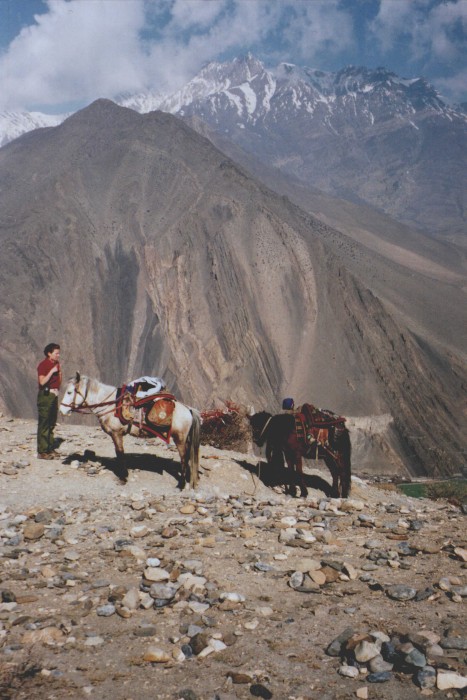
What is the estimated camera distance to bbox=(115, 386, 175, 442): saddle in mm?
10680

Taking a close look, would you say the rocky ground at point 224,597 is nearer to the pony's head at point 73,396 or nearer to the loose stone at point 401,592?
Result: the loose stone at point 401,592

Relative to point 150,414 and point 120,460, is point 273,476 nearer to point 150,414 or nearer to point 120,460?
point 150,414

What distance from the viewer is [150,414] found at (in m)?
10.7

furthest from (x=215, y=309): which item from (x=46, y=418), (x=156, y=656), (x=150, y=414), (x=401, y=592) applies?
(x=156, y=656)

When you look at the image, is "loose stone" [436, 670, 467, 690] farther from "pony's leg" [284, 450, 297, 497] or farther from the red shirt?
the red shirt

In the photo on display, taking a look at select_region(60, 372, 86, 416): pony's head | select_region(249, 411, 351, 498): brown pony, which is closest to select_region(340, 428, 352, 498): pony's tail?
select_region(249, 411, 351, 498): brown pony

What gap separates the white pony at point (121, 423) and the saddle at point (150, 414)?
0.19 ft

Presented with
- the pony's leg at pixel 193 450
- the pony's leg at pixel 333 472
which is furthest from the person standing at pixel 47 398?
the pony's leg at pixel 333 472

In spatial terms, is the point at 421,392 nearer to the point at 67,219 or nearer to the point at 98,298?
the point at 98,298

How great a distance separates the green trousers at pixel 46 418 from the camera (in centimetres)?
1112

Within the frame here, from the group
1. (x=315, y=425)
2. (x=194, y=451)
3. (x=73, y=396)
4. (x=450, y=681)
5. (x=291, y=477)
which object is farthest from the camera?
(x=315, y=425)

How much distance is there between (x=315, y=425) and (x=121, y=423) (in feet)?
13.9

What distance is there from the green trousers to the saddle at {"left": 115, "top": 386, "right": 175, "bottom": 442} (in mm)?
1559

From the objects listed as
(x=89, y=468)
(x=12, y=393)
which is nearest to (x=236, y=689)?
(x=89, y=468)
